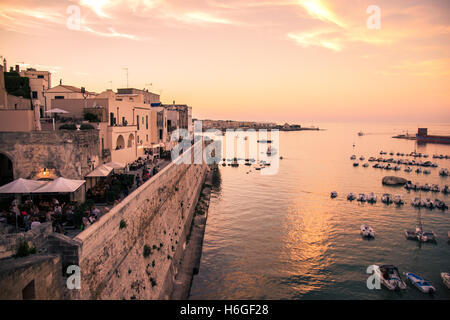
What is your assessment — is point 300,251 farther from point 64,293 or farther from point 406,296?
point 64,293

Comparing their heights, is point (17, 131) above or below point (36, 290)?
above

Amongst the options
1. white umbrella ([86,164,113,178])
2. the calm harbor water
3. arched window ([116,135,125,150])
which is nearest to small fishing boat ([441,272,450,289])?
the calm harbor water

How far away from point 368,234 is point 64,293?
21.6 m

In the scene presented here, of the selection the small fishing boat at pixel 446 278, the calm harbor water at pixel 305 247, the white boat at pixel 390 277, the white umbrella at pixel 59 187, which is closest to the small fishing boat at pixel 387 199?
the calm harbor water at pixel 305 247

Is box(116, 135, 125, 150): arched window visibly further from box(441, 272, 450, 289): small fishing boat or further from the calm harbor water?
box(441, 272, 450, 289): small fishing boat

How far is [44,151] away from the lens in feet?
37.5

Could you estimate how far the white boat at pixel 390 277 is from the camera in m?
15.8

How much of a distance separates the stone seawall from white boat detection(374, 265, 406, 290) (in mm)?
11023

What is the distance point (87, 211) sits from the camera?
9.27 metres

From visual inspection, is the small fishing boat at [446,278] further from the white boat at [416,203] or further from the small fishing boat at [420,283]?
the white boat at [416,203]

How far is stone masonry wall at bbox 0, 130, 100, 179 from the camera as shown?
1097cm

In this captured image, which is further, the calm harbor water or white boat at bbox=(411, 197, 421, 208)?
white boat at bbox=(411, 197, 421, 208)

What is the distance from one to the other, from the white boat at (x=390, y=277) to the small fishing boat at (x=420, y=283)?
524 mm
